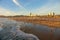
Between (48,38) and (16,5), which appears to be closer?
(48,38)

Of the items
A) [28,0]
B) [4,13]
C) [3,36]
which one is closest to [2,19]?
[4,13]

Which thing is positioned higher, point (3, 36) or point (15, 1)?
point (15, 1)

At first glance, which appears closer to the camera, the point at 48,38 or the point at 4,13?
the point at 48,38

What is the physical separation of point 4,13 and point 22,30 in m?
0.37

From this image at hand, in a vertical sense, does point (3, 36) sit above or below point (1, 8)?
below

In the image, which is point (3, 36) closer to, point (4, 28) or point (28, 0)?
point (4, 28)

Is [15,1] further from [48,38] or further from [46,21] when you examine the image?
[48,38]

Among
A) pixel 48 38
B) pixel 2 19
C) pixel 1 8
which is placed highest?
pixel 1 8

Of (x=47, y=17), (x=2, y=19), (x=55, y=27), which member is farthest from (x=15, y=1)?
(x=55, y=27)

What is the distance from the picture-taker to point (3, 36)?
1.89 m

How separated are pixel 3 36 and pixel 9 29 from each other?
146 mm

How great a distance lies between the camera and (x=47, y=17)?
194 cm

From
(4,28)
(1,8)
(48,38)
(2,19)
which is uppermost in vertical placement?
(1,8)

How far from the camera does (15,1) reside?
1.98 m
